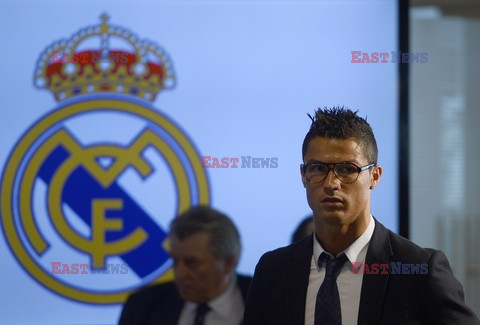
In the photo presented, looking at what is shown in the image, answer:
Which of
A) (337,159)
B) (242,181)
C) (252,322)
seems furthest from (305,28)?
(252,322)

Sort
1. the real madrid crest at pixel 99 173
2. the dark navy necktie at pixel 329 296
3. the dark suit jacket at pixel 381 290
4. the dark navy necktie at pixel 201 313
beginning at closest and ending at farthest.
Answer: the dark suit jacket at pixel 381 290
the dark navy necktie at pixel 329 296
the dark navy necktie at pixel 201 313
the real madrid crest at pixel 99 173

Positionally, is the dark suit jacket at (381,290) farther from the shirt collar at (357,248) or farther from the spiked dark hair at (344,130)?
the spiked dark hair at (344,130)

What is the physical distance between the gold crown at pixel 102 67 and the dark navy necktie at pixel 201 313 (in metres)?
0.85

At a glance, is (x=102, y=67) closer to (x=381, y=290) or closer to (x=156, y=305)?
(x=156, y=305)

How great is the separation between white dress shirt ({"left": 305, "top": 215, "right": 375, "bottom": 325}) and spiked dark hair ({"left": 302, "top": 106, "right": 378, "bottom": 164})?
21 cm

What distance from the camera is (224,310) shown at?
7.89 ft

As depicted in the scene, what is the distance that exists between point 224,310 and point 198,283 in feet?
0.46

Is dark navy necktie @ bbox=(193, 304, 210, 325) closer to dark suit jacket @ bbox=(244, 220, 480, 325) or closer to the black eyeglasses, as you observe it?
dark suit jacket @ bbox=(244, 220, 480, 325)

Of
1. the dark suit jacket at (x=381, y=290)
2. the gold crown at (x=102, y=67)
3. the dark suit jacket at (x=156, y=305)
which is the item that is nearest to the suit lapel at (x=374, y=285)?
the dark suit jacket at (x=381, y=290)

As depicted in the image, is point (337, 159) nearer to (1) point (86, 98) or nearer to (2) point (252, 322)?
(2) point (252, 322)

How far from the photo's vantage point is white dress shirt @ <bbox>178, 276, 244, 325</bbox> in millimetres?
2402

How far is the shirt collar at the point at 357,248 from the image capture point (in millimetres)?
1719

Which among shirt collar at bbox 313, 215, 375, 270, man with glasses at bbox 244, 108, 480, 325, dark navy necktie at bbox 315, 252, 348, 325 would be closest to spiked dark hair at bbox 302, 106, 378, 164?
man with glasses at bbox 244, 108, 480, 325

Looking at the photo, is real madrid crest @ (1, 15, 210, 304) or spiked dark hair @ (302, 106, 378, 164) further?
real madrid crest @ (1, 15, 210, 304)
